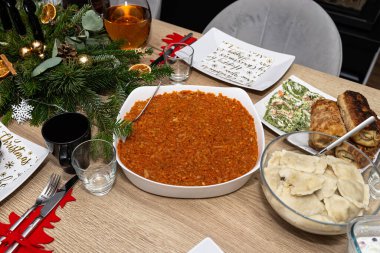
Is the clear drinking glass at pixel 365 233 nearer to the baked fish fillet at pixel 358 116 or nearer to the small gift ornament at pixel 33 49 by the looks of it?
the baked fish fillet at pixel 358 116

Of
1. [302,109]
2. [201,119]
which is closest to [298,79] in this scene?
[302,109]

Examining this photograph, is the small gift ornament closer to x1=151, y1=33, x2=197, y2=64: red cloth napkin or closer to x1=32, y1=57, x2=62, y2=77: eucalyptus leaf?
x1=32, y1=57, x2=62, y2=77: eucalyptus leaf

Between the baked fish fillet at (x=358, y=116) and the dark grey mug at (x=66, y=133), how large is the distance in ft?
2.26

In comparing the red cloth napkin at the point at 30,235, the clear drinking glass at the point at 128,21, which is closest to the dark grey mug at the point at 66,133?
the red cloth napkin at the point at 30,235

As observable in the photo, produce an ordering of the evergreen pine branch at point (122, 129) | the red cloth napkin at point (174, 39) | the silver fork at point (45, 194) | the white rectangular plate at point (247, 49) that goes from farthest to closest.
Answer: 1. the red cloth napkin at point (174, 39)
2. the white rectangular plate at point (247, 49)
3. the evergreen pine branch at point (122, 129)
4. the silver fork at point (45, 194)

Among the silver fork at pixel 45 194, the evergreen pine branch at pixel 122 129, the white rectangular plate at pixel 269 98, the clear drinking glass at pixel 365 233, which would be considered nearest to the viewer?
the clear drinking glass at pixel 365 233

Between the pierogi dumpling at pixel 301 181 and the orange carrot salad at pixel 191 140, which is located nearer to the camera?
the pierogi dumpling at pixel 301 181

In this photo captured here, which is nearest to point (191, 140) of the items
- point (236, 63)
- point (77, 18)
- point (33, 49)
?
point (236, 63)

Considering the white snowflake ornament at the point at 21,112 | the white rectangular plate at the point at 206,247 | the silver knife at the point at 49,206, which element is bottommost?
the silver knife at the point at 49,206

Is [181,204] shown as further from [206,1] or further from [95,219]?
[206,1]

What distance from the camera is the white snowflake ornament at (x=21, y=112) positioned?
999 millimetres

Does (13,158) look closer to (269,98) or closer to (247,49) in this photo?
(269,98)

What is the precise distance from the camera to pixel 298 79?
3.74 ft

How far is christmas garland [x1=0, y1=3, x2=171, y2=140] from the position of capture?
3.26 ft
